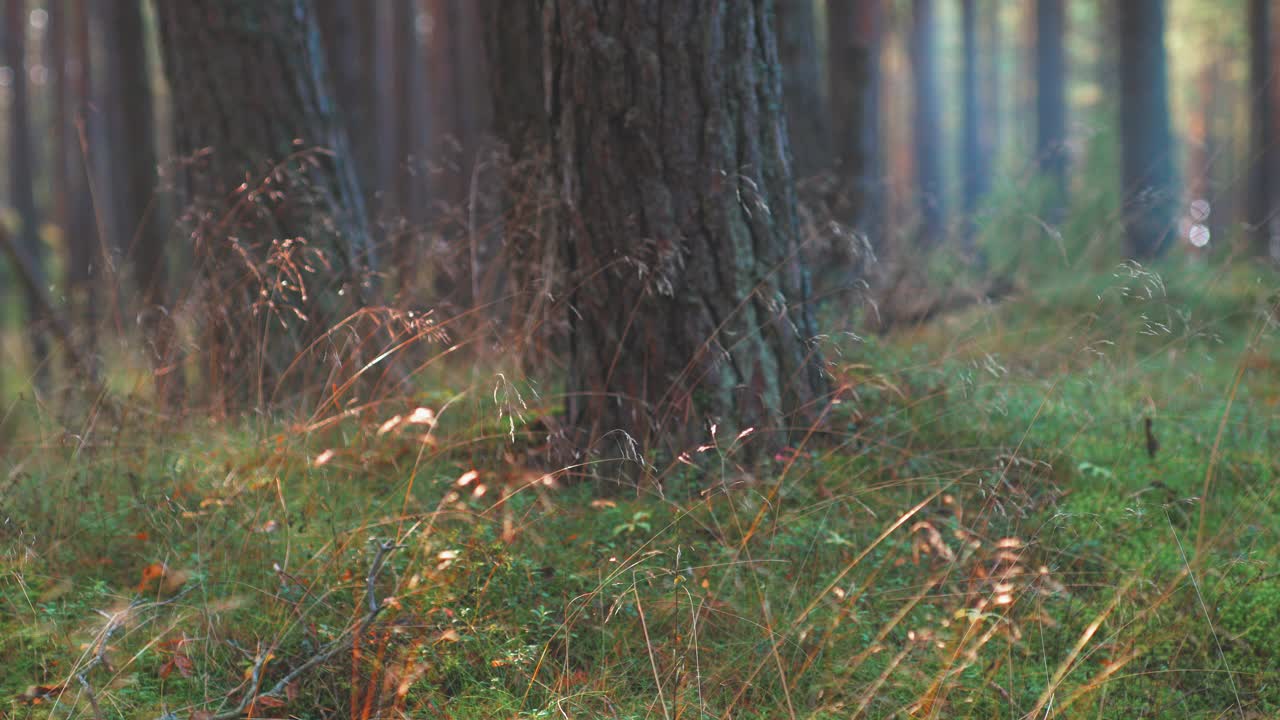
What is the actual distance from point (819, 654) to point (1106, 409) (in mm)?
2035

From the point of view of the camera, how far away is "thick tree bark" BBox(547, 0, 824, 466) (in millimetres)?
3170

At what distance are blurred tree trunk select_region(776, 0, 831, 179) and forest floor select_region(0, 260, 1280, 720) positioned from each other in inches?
168

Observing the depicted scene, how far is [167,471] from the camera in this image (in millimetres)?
2918

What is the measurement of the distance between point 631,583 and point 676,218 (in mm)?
1256

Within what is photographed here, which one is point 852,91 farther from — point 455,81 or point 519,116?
point 455,81

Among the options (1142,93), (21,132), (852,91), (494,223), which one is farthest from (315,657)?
(21,132)

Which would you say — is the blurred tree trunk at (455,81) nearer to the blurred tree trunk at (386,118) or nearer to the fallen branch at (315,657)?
the blurred tree trunk at (386,118)

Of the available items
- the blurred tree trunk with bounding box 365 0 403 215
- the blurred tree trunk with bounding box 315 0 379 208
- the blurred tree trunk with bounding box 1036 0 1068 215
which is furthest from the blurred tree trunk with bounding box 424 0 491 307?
the blurred tree trunk with bounding box 1036 0 1068 215

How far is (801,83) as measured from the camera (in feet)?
23.8

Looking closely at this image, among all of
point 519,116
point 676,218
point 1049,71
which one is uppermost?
point 519,116

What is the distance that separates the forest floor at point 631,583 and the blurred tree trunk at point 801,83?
4278 mm

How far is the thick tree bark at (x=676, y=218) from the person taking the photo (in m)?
3.17

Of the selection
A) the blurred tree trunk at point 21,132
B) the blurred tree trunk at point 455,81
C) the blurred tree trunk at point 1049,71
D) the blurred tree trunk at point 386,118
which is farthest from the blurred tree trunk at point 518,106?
the blurred tree trunk at point 1049,71

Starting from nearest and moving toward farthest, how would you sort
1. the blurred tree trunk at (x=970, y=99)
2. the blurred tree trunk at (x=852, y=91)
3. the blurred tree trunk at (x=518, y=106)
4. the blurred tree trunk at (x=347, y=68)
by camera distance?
the blurred tree trunk at (x=518, y=106)
the blurred tree trunk at (x=347, y=68)
the blurred tree trunk at (x=852, y=91)
the blurred tree trunk at (x=970, y=99)
